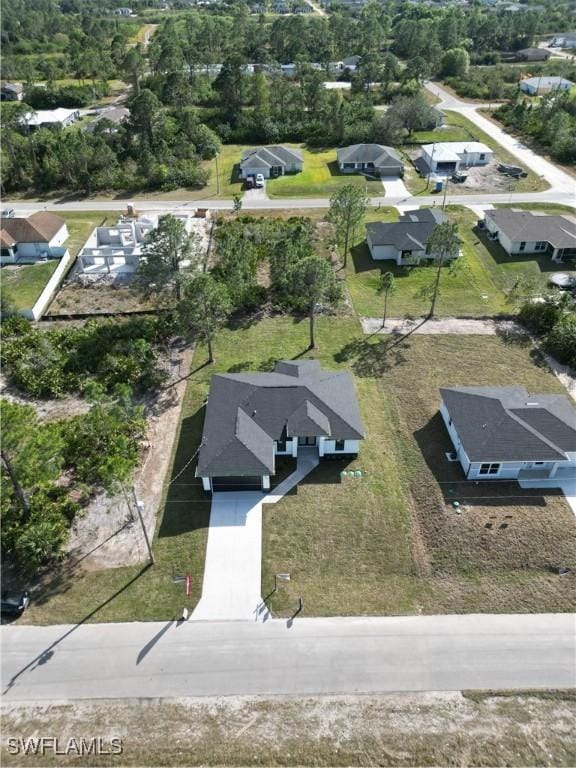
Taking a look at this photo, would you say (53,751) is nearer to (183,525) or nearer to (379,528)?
(183,525)

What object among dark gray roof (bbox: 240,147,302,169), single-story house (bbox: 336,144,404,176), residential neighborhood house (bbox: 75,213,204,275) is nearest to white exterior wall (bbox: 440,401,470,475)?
residential neighborhood house (bbox: 75,213,204,275)

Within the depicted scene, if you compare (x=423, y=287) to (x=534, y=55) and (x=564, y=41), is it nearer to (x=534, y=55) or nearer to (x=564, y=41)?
(x=534, y=55)

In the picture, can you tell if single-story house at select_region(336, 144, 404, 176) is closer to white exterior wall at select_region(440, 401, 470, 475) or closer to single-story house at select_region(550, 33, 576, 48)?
white exterior wall at select_region(440, 401, 470, 475)

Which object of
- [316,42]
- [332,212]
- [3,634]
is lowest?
[3,634]

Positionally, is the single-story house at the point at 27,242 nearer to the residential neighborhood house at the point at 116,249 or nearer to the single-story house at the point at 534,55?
the residential neighborhood house at the point at 116,249

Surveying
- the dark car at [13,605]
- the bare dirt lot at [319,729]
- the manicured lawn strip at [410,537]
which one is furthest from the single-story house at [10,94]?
the bare dirt lot at [319,729]

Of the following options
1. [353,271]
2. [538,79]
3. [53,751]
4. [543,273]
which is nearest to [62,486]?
[53,751]

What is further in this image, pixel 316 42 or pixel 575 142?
pixel 316 42

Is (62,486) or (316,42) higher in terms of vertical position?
(316,42)

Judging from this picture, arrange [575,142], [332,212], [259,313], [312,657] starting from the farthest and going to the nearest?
[575,142]
[332,212]
[259,313]
[312,657]
